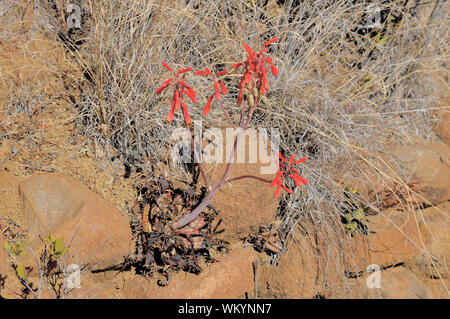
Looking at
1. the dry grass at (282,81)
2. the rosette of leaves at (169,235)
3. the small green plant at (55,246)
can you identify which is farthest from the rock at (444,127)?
the small green plant at (55,246)

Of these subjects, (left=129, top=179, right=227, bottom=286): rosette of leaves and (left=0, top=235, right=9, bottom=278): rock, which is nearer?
(left=0, top=235, right=9, bottom=278): rock

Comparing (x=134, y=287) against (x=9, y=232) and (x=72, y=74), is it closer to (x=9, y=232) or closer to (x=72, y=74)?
(x=9, y=232)

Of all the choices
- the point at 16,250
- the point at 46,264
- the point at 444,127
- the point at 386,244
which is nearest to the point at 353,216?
the point at 386,244

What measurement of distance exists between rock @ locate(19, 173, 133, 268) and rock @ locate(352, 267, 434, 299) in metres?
1.30

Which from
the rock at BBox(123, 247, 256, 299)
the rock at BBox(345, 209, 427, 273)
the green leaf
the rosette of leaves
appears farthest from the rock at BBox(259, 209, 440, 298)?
the green leaf

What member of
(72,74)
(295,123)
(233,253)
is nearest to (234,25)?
(295,123)

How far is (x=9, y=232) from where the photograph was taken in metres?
1.78

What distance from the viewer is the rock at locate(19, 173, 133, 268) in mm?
1759

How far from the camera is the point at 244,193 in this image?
6.84 ft

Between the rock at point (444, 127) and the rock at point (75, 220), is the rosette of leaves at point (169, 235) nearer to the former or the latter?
the rock at point (75, 220)

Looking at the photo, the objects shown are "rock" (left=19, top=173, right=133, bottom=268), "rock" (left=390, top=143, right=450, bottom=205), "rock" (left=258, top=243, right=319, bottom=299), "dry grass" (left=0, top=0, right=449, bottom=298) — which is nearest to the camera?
"rock" (left=19, top=173, right=133, bottom=268)

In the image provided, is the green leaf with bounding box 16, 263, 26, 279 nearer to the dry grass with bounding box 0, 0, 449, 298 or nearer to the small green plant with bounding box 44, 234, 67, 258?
the small green plant with bounding box 44, 234, 67, 258

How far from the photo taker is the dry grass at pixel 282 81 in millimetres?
2129

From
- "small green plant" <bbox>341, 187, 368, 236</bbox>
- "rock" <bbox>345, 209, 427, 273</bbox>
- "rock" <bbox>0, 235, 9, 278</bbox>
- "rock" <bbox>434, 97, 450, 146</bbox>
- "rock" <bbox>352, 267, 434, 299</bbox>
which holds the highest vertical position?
"rock" <bbox>434, 97, 450, 146</bbox>
